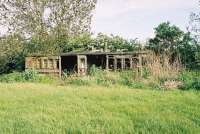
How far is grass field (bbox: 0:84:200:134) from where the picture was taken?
7.77m

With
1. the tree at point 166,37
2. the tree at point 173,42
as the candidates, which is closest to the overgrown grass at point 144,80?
the tree at point 173,42

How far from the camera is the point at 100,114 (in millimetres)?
9305

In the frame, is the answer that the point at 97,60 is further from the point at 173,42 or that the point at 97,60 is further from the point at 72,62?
the point at 173,42

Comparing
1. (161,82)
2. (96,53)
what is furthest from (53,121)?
(96,53)

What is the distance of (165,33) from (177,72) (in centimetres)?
1944

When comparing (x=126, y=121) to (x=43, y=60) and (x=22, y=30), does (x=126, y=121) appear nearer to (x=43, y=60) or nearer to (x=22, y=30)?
(x=22, y=30)

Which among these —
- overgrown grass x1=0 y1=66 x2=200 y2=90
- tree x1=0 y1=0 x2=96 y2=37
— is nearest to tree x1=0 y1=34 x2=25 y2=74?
tree x1=0 y1=0 x2=96 y2=37

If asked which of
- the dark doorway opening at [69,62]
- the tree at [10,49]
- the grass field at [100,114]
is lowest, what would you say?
the grass field at [100,114]

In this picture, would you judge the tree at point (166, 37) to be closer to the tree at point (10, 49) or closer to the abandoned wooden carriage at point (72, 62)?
the abandoned wooden carriage at point (72, 62)

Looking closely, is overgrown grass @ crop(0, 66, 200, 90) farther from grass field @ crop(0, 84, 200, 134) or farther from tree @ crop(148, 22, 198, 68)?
tree @ crop(148, 22, 198, 68)

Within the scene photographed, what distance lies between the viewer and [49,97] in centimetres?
1275

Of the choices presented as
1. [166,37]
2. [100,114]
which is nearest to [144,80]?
[100,114]

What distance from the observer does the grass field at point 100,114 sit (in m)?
7.77

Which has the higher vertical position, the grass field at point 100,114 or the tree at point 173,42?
the tree at point 173,42
